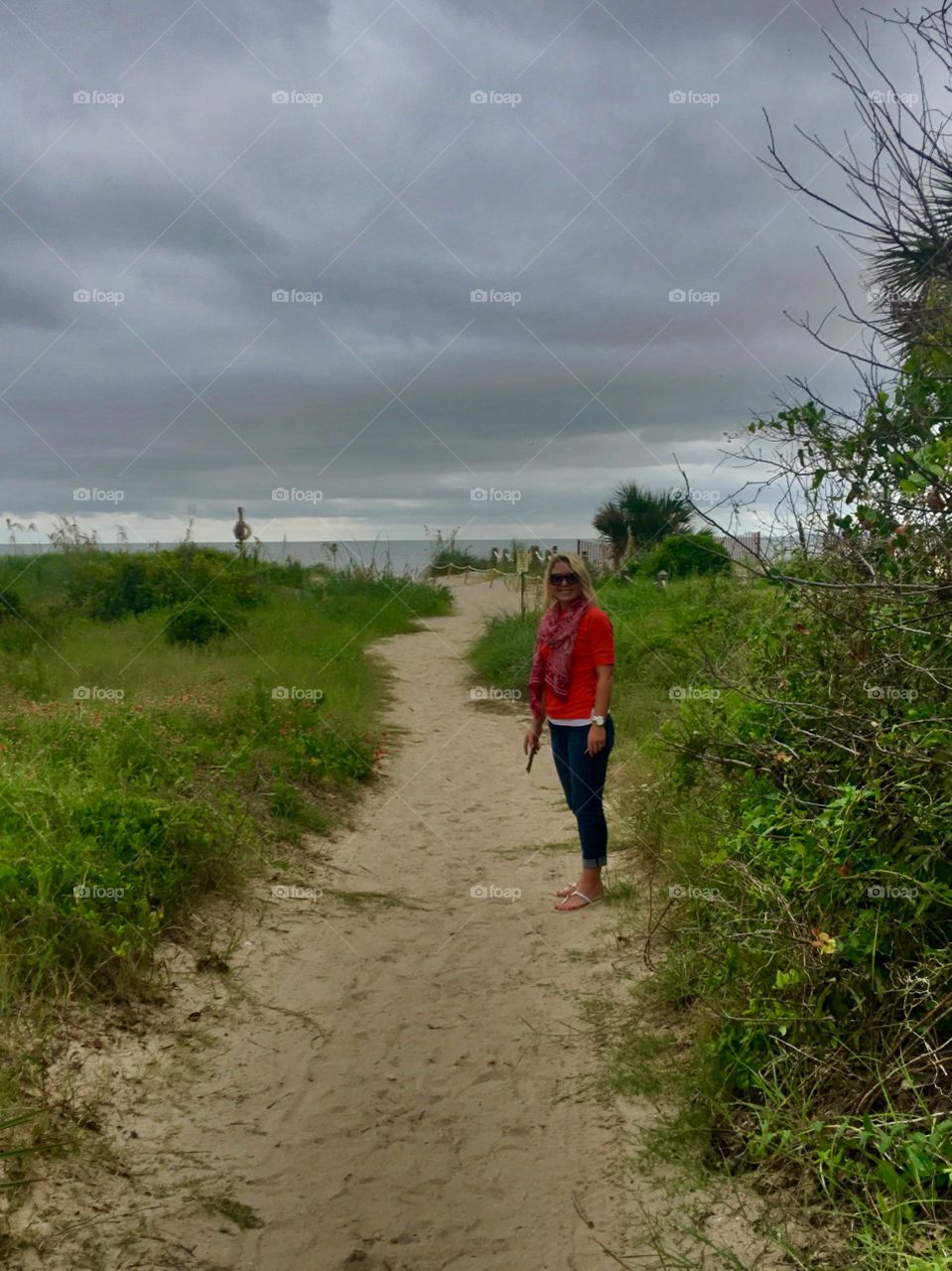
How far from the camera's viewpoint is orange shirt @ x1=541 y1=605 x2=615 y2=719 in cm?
589

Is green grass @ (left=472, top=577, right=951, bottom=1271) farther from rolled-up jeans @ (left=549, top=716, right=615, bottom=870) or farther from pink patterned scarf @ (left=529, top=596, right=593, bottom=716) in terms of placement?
pink patterned scarf @ (left=529, top=596, right=593, bottom=716)

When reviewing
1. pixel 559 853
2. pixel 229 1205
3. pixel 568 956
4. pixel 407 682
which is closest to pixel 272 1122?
pixel 229 1205

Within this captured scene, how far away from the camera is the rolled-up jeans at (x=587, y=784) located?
5.91 m

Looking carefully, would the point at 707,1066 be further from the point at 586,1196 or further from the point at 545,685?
the point at 545,685

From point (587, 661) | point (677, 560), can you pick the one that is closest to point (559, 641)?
point (587, 661)

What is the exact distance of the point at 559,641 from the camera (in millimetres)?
6008

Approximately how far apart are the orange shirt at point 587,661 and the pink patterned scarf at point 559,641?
0.09ft

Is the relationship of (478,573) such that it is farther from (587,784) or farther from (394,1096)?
(394,1096)

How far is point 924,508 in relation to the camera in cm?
342

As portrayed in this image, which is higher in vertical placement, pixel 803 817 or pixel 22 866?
pixel 803 817

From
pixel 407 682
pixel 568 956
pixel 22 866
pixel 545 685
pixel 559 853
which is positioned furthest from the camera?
pixel 407 682

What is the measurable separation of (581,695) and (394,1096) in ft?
8.24

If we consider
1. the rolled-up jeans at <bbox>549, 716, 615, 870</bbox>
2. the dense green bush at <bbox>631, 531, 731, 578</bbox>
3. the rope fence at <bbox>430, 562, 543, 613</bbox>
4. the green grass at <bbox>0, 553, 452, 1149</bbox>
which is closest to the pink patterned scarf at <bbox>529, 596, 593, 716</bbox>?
the rolled-up jeans at <bbox>549, 716, 615, 870</bbox>

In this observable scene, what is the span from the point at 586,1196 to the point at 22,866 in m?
2.81
